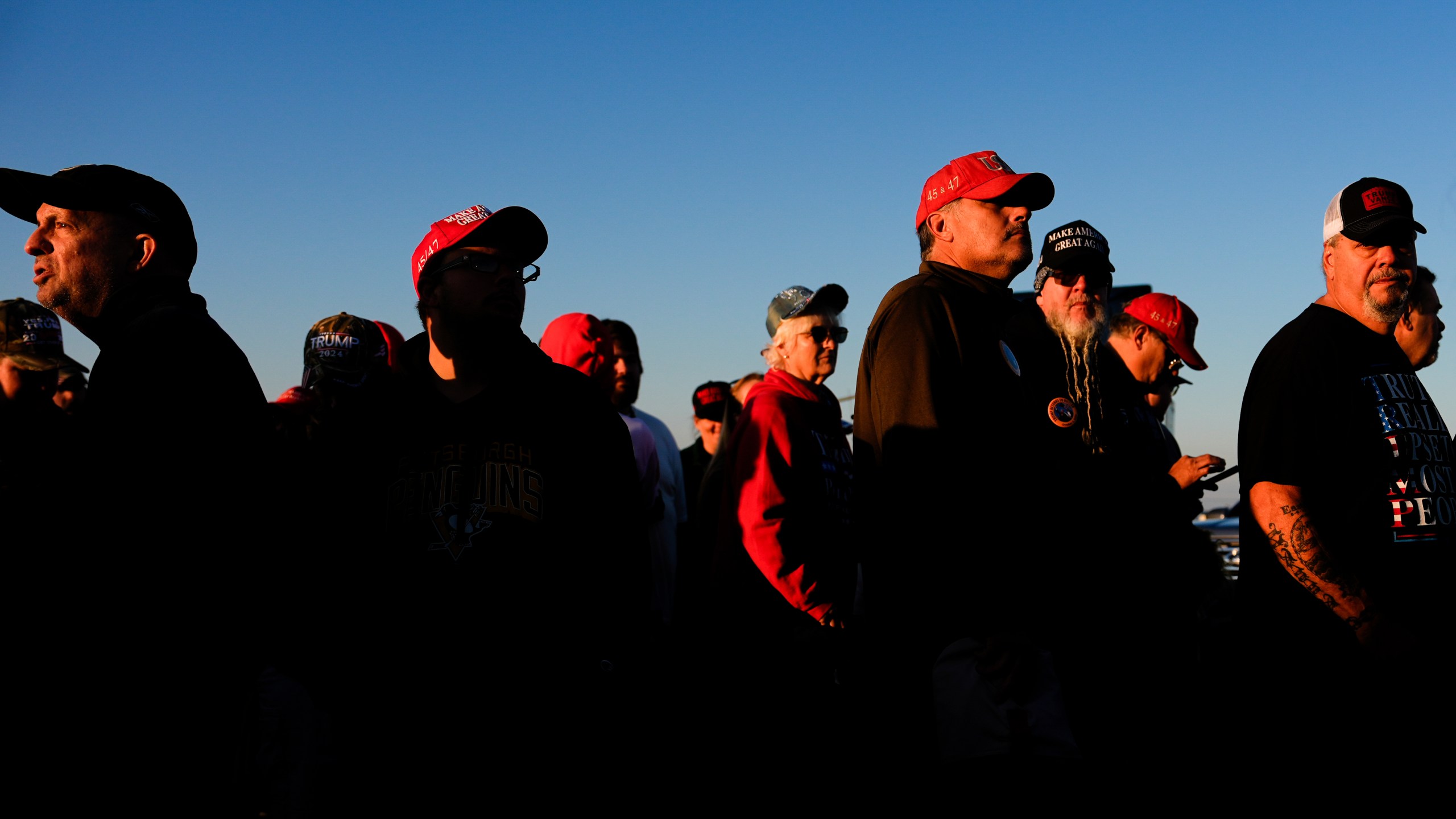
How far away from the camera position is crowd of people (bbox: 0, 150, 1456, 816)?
7.97ft

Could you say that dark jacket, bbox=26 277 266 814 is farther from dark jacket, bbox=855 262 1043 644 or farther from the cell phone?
the cell phone

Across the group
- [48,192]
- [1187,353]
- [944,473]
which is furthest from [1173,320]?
[48,192]

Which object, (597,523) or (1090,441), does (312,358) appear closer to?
(597,523)

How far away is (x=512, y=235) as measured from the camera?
3230mm

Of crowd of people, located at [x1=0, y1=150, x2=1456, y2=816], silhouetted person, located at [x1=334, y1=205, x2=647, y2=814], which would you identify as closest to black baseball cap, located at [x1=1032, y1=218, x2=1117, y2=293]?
crowd of people, located at [x1=0, y1=150, x2=1456, y2=816]

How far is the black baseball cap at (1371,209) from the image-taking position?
3.55m

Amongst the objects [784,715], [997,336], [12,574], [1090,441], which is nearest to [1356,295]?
[1090,441]

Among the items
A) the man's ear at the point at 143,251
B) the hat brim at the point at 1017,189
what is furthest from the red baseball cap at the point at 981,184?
the man's ear at the point at 143,251

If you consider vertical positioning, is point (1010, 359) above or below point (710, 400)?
below

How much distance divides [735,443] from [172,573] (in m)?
2.21

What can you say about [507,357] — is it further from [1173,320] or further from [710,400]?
[710,400]

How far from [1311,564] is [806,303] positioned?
88.4 inches

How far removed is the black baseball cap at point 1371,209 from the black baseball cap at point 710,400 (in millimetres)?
5566

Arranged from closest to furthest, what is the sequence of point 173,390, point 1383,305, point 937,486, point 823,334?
point 173,390, point 937,486, point 1383,305, point 823,334
